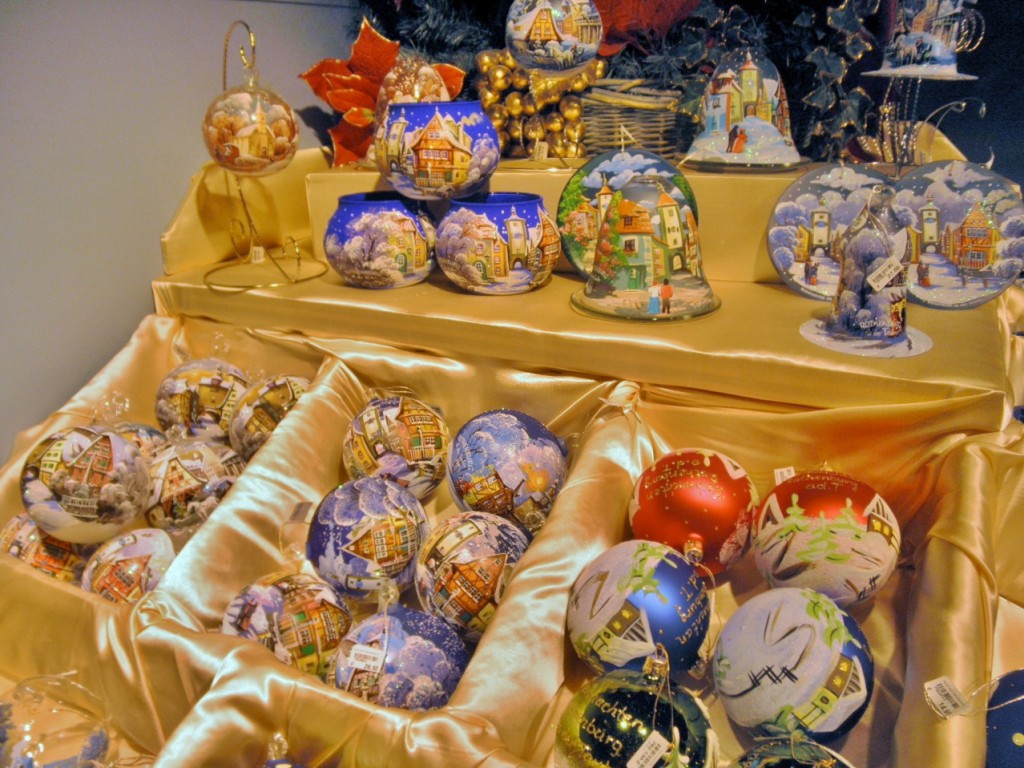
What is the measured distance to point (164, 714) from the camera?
4.16 ft

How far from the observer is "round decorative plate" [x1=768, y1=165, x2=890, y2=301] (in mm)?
1752

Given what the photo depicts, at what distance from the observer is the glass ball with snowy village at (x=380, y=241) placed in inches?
75.6

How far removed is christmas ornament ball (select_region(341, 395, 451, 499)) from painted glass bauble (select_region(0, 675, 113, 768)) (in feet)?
2.07

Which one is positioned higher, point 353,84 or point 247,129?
point 353,84

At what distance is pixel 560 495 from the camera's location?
4.72 ft

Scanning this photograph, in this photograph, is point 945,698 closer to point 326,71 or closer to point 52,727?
point 52,727

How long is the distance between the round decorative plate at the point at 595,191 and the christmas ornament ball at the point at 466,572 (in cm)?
81

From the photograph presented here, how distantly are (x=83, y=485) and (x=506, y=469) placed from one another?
2.67 feet

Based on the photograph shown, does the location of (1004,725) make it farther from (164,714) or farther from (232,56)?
(232,56)

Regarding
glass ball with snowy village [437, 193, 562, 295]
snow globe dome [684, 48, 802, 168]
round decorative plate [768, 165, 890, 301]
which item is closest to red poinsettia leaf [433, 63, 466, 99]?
glass ball with snowy village [437, 193, 562, 295]

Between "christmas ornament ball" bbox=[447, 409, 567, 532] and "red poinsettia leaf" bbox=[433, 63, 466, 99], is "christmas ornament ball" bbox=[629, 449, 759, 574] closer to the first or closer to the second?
"christmas ornament ball" bbox=[447, 409, 567, 532]

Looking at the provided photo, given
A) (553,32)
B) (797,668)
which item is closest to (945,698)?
(797,668)

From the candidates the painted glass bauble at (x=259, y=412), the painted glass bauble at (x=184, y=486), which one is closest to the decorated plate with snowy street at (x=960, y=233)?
the painted glass bauble at (x=259, y=412)

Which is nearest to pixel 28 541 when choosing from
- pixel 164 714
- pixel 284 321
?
pixel 164 714
